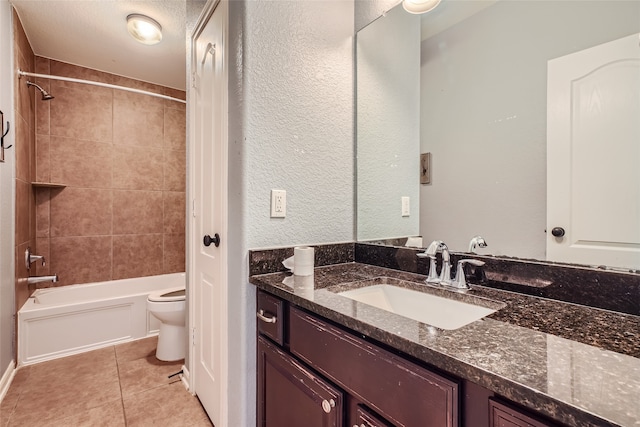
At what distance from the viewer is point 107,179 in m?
2.90

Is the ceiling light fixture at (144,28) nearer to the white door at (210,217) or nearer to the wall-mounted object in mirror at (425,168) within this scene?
the white door at (210,217)

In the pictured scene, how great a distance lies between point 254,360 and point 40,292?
95.3 inches

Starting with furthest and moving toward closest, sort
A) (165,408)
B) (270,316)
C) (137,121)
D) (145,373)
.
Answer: (137,121)
(145,373)
(165,408)
(270,316)

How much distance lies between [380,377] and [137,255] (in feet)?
10.2

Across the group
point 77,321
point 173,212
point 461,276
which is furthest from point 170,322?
point 461,276

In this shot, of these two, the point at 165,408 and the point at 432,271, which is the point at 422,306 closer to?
the point at 432,271

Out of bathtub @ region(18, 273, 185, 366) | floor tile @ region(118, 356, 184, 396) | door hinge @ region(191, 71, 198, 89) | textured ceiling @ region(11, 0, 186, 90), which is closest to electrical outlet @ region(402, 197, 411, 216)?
door hinge @ region(191, 71, 198, 89)

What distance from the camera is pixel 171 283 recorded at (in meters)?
3.16

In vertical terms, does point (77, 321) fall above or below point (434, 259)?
below

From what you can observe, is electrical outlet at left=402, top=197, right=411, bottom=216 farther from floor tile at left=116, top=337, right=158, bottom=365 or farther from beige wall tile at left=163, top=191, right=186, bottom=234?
beige wall tile at left=163, top=191, right=186, bottom=234

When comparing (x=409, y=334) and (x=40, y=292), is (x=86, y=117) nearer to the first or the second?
(x=40, y=292)

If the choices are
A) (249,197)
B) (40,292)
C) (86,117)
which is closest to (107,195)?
(86,117)

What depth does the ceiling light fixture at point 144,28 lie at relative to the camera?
2.03 m

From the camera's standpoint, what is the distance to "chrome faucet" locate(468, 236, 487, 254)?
43.6 inches
